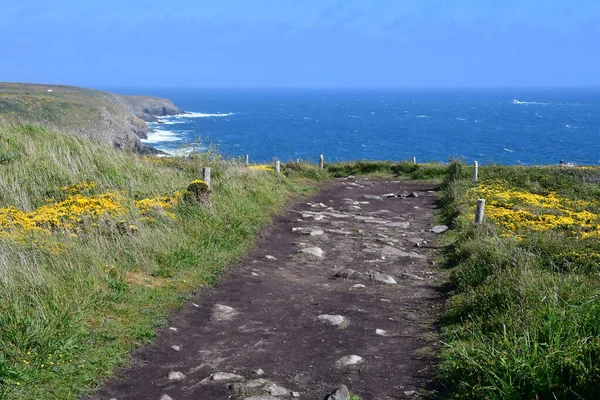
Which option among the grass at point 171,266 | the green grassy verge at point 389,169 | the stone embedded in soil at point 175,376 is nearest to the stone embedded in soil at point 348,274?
the grass at point 171,266

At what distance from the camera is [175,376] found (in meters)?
6.80

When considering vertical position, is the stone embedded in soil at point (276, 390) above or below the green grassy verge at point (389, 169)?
above

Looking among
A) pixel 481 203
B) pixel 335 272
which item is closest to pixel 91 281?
pixel 335 272

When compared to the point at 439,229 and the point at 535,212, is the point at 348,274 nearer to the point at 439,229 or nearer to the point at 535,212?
the point at 439,229

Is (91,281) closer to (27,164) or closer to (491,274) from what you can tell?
(491,274)

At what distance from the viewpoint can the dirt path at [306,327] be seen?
21.8 feet

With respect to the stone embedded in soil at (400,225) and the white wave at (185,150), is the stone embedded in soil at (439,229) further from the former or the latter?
the white wave at (185,150)

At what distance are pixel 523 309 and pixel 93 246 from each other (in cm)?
686

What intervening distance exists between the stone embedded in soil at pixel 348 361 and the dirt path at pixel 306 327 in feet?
0.08

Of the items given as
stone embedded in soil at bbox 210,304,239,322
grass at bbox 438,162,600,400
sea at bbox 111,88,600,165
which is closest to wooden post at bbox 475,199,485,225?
grass at bbox 438,162,600,400

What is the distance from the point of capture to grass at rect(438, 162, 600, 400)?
18.4 feet

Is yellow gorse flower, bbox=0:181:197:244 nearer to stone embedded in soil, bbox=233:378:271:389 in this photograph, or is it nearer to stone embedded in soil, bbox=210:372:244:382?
stone embedded in soil, bbox=210:372:244:382

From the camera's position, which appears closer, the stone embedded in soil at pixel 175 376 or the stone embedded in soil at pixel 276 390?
the stone embedded in soil at pixel 276 390

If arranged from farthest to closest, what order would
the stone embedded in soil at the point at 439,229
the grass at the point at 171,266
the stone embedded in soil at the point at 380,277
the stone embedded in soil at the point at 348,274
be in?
the stone embedded in soil at the point at 439,229 → the stone embedded in soil at the point at 348,274 → the stone embedded in soil at the point at 380,277 → the grass at the point at 171,266
